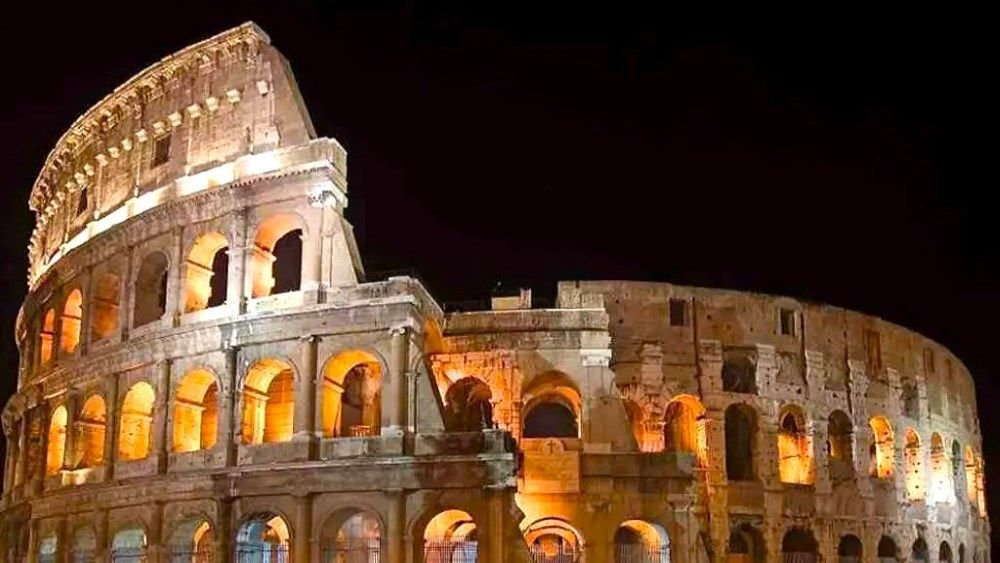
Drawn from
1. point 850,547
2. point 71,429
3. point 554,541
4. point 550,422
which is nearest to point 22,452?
point 71,429

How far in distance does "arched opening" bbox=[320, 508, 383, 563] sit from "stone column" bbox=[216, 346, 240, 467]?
2710 millimetres

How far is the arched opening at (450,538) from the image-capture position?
77.4ft

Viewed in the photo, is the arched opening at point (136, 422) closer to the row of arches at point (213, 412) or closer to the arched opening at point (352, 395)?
the row of arches at point (213, 412)

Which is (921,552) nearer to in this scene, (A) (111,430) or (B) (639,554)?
(B) (639,554)

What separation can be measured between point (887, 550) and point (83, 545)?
22068mm

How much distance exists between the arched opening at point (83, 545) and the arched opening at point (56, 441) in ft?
8.21

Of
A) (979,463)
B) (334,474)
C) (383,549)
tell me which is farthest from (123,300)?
(979,463)

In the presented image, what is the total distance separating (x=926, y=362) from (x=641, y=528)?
13757mm

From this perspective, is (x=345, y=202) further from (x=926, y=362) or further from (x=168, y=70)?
(x=926, y=362)

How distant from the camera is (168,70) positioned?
1139 inches

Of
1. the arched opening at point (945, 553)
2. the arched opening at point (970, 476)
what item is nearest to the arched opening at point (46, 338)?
the arched opening at point (945, 553)

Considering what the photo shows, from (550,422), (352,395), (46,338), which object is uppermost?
(46,338)

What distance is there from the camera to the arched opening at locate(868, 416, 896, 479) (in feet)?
107

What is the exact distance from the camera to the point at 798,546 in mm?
30453
